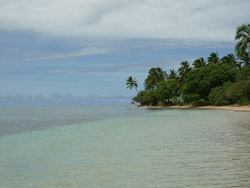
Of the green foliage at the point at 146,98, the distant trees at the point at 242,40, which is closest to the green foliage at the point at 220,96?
the distant trees at the point at 242,40

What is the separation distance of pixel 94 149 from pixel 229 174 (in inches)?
280

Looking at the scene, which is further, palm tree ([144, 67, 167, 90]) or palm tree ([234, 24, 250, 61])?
palm tree ([144, 67, 167, 90])

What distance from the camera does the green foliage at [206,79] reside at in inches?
3064

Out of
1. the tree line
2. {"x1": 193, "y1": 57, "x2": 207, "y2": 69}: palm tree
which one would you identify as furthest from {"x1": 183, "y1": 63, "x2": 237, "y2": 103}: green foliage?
{"x1": 193, "y1": 57, "x2": 207, "y2": 69}: palm tree

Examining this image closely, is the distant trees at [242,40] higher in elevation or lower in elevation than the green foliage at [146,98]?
higher

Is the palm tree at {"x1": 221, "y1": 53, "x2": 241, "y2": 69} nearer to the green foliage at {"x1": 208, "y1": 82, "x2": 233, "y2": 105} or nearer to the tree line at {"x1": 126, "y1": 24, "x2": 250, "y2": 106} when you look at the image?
the tree line at {"x1": 126, "y1": 24, "x2": 250, "y2": 106}

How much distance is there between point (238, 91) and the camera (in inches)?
2291

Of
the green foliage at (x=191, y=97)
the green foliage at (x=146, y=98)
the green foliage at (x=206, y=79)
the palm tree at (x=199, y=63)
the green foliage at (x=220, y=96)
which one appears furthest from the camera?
the green foliage at (x=146, y=98)

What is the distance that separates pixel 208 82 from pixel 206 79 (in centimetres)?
112

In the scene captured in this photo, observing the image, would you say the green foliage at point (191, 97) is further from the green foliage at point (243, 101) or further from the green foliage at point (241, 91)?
the green foliage at point (243, 101)

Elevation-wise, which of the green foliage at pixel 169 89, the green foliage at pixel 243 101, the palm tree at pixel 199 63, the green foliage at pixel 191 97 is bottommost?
the green foliage at pixel 243 101

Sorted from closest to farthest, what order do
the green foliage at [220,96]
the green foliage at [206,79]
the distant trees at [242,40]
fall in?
1. the distant trees at [242,40]
2. the green foliage at [220,96]
3. the green foliage at [206,79]

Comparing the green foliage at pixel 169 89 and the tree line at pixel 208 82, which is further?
the green foliage at pixel 169 89

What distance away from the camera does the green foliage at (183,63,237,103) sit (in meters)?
77.8
